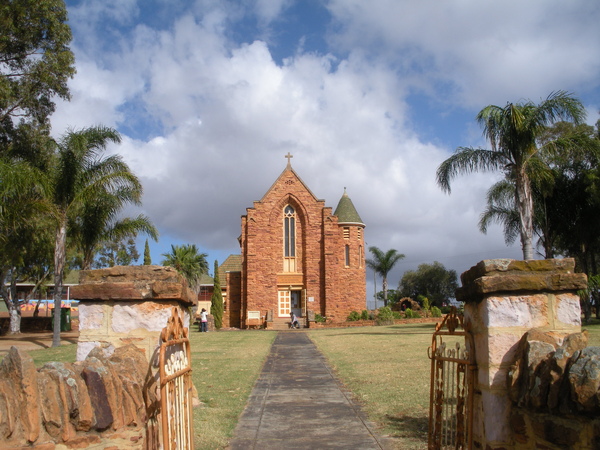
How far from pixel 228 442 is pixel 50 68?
21138 millimetres

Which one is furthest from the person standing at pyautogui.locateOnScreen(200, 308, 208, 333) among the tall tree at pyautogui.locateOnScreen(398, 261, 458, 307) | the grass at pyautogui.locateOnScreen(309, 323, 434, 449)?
the tall tree at pyautogui.locateOnScreen(398, 261, 458, 307)

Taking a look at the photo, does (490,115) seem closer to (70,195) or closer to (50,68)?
(70,195)

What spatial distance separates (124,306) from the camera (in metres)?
5.32

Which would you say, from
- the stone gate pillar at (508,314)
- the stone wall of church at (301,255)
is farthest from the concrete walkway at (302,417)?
the stone wall of church at (301,255)

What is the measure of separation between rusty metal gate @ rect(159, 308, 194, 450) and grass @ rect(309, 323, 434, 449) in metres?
2.54

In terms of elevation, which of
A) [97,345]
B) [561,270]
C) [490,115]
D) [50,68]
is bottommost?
[97,345]

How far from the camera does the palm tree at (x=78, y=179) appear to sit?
20875 millimetres

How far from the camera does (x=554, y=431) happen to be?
3.75 meters

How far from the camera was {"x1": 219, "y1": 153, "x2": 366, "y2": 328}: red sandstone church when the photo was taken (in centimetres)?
4100

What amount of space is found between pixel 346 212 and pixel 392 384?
36.4 metres

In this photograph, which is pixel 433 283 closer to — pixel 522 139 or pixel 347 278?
pixel 347 278

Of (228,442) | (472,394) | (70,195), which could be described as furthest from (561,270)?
(70,195)

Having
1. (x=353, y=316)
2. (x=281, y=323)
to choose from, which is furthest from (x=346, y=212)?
(x=281, y=323)

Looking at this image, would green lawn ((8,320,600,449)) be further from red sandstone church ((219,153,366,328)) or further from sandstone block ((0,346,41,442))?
red sandstone church ((219,153,366,328))
